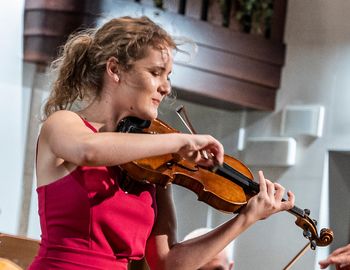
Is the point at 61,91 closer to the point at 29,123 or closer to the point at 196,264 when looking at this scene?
the point at 196,264

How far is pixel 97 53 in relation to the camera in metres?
2.12

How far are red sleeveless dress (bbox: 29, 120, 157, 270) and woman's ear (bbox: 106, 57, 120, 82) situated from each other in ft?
0.47

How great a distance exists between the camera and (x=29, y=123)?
6.16m

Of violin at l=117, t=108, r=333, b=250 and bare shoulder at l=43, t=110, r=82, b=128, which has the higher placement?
bare shoulder at l=43, t=110, r=82, b=128

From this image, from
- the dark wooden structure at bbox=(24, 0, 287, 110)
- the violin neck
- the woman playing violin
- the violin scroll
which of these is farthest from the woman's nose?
the dark wooden structure at bbox=(24, 0, 287, 110)

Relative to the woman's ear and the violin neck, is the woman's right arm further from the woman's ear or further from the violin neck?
the violin neck

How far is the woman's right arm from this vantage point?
1.82 meters

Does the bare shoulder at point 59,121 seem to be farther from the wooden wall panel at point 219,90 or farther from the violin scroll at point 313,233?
the wooden wall panel at point 219,90

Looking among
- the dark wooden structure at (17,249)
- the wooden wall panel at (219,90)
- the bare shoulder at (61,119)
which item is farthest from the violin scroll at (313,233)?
the wooden wall panel at (219,90)

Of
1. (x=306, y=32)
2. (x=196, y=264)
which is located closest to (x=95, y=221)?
(x=196, y=264)

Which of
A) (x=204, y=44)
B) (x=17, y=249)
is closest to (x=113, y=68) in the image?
(x=17, y=249)

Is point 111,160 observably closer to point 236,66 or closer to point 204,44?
point 204,44

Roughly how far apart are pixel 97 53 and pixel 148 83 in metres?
0.18

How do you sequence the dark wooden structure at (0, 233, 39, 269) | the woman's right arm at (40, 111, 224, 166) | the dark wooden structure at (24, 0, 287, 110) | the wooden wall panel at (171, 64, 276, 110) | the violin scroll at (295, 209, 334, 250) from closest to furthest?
the woman's right arm at (40, 111, 224, 166), the violin scroll at (295, 209, 334, 250), the dark wooden structure at (0, 233, 39, 269), the dark wooden structure at (24, 0, 287, 110), the wooden wall panel at (171, 64, 276, 110)
